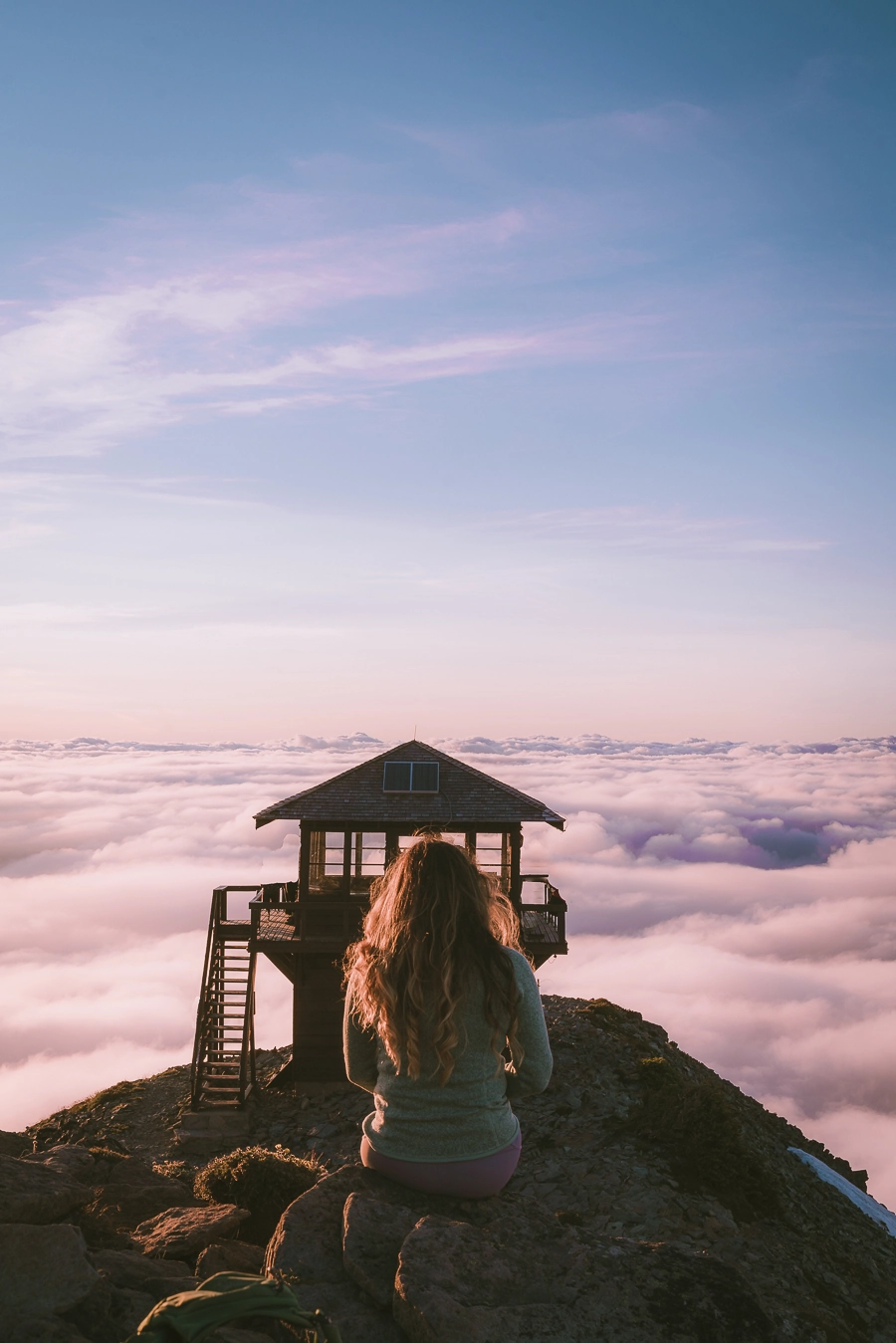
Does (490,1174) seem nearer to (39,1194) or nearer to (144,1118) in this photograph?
(39,1194)

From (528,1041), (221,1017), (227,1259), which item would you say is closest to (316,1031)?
(221,1017)

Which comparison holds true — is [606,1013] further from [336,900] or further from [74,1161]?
[74,1161]

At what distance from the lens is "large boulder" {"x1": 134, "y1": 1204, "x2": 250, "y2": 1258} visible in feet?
20.0

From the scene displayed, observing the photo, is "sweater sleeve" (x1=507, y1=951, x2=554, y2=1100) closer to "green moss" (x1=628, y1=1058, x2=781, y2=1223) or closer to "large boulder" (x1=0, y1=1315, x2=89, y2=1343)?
"large boulder" (x1=0, y1=1315, x2=89, y2=1343)

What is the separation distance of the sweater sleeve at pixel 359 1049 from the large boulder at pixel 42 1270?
1.78 meters

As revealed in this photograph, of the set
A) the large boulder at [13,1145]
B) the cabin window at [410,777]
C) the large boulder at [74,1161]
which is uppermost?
the cabin window at [410,777]

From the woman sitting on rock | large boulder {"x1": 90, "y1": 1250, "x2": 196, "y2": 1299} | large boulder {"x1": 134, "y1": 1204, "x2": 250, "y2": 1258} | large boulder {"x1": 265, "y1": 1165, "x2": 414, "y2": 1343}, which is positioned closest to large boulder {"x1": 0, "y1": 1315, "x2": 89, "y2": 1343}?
large boulder {"x1": 90, "y1": 1250, "x2": 196, "y2": 1299}

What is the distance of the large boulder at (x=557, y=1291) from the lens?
4508 millimetres

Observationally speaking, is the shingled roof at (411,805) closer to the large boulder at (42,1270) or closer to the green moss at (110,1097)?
the green moss at (110,1097)

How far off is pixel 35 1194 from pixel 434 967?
3.55 m

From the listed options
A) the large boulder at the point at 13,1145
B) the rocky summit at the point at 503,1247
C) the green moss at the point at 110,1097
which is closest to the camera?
the rocky summit at the point at 503,1247

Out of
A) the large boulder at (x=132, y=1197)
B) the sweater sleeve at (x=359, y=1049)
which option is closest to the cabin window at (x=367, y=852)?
the large boulder at (x=132, y=1197)

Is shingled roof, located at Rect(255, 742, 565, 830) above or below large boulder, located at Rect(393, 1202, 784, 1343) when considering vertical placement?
above

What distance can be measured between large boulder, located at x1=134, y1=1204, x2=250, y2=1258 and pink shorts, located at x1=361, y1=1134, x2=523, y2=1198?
1716 mm
